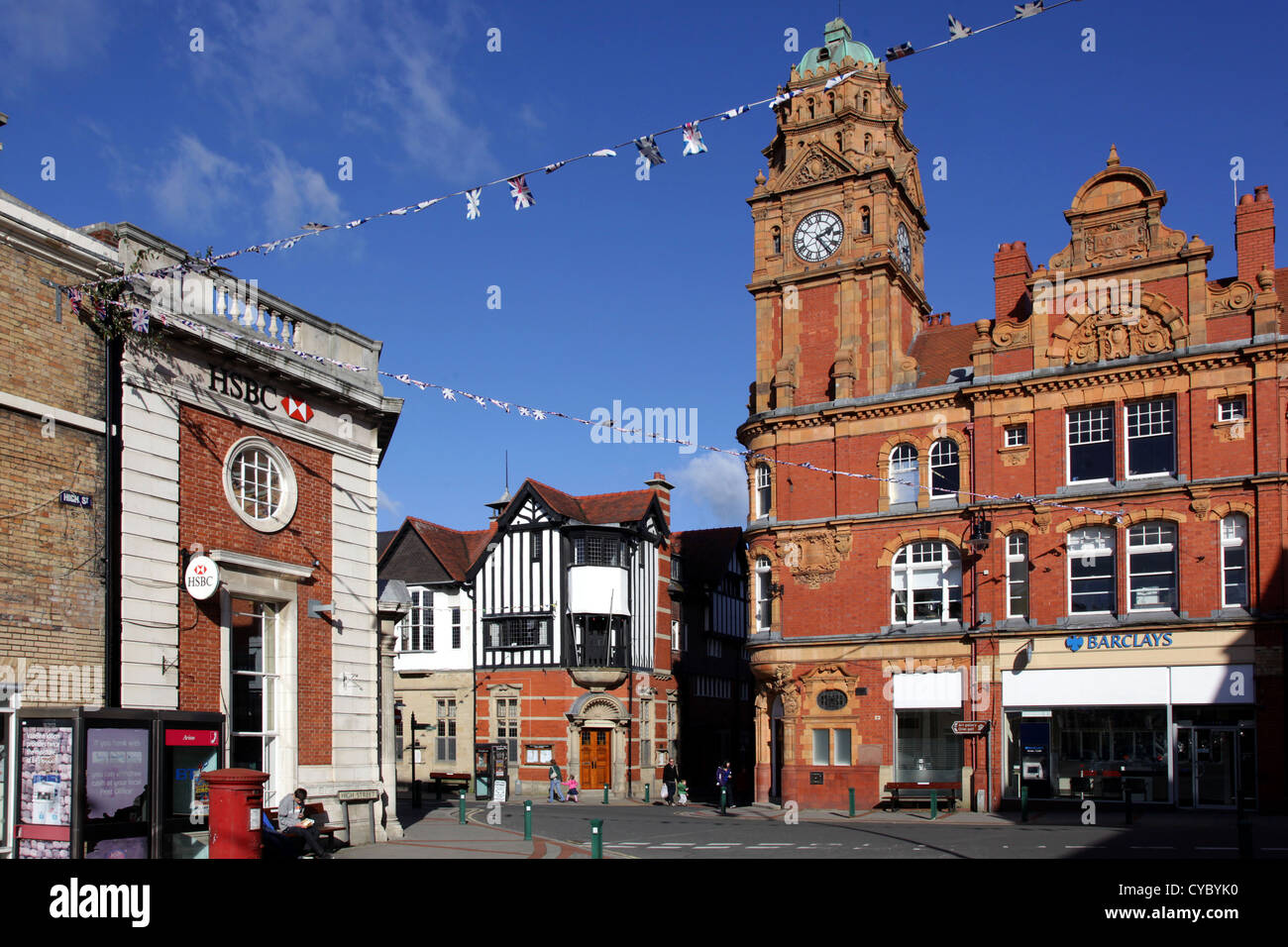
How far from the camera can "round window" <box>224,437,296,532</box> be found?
57.5ft

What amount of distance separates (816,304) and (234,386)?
22.1m

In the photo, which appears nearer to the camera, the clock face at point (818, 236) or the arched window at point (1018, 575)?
the arched window at point (1018, 575)

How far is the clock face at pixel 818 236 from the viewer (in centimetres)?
3599

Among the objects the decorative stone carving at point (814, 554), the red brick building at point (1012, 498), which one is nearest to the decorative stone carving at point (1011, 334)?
the red brick building at point (1012, 498)

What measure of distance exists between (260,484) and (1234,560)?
23.4 m

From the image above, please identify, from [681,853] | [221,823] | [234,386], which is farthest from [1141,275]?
[221,823]

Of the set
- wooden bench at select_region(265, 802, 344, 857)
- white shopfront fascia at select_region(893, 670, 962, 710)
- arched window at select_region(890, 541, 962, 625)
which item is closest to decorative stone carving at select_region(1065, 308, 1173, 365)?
arched window at select_region(890, 541, 962, 625)

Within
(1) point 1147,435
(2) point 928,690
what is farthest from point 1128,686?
(1) point 1147,435

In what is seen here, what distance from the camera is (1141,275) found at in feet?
102

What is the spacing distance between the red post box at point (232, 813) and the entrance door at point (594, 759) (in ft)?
97.1

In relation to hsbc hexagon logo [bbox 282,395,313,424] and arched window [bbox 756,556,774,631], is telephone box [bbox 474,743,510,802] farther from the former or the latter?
hsbc hexagon logo [bbox 282,395,313,424]

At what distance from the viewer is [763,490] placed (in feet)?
119

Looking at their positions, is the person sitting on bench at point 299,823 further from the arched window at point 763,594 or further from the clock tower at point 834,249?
the clock tower at point 834,249
